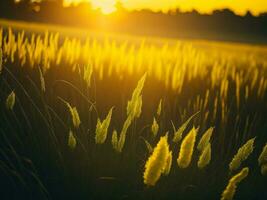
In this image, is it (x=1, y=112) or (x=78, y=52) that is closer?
(x=1, y=112)

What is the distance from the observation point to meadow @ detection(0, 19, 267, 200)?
3.14 ft

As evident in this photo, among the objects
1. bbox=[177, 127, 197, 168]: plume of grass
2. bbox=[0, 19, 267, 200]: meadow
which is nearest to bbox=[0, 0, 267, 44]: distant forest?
bbox=[0, 19, 267, 200]: meadow

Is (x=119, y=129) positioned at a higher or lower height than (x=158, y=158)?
lower

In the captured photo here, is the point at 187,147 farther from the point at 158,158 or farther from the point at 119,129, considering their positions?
the point at 119,129

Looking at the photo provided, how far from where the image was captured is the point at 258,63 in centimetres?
195

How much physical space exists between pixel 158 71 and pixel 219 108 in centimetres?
22

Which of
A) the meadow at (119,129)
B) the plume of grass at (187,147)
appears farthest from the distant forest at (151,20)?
the plume of grass at (187,147)

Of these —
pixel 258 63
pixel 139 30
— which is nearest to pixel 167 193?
pixel 258 63

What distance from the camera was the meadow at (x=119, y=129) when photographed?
0.96 meters

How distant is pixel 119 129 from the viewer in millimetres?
1233

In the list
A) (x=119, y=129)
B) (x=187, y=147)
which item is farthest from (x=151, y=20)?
(x=187, y=147)

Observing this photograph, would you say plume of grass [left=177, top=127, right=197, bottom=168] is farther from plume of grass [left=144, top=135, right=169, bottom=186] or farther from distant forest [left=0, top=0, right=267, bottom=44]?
distant forest [left=0, top=0, right=267, bottom=44]

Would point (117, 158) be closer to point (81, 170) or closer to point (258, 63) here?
point (81, 170)

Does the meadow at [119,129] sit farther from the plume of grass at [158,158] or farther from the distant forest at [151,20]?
the distant forest at [151,20]
